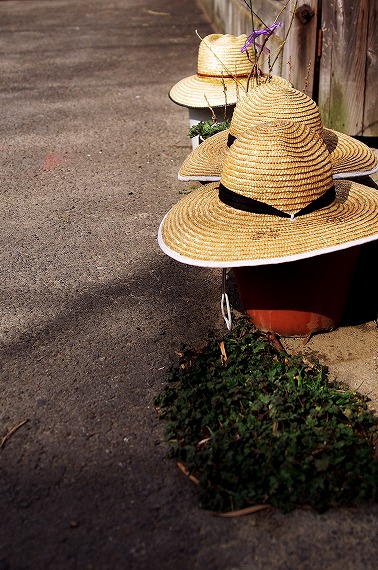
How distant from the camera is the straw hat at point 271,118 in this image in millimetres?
3574

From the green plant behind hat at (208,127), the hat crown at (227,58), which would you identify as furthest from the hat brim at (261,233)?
the hat crown at (227,58)

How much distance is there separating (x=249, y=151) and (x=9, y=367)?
1.45 metres

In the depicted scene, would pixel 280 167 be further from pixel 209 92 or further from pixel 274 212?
pixel 209 92

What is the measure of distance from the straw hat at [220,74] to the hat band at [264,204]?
203 centimetres

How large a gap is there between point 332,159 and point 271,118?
61 centimetres

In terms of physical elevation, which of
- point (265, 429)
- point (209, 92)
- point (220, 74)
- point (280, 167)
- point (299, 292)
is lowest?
point (265, 429)

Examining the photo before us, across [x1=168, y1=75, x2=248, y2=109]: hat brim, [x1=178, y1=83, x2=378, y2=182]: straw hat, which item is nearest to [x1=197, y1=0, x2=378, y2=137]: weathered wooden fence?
[x1=168, y1=75, x2=248, y2=109]: hat brim

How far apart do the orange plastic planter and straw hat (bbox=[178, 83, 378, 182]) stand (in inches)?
26.9

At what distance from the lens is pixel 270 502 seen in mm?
2514

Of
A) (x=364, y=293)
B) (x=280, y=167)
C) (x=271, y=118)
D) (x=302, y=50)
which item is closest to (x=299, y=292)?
(x=280, y=167)

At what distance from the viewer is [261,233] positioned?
3100 mm

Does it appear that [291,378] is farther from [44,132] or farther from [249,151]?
[44,132]

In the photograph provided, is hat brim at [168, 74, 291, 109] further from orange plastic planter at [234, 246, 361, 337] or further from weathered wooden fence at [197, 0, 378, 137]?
orange plastic planter at [234, 246, 361, 337]

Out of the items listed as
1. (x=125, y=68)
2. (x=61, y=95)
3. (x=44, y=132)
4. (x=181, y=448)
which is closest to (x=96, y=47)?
(x=125, y=68)
